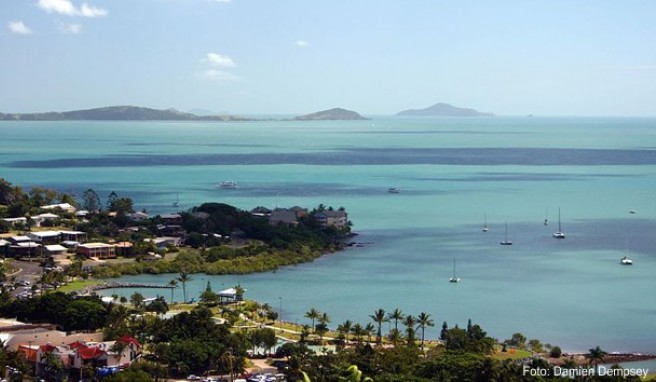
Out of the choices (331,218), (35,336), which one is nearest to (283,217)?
(331,218)

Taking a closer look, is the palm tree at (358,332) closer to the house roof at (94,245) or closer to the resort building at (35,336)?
the resort building at (35,336)

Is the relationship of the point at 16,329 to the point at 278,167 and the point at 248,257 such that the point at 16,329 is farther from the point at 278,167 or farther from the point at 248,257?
the point at 278,167

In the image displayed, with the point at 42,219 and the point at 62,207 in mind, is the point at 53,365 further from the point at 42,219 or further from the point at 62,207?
the point at 62,207

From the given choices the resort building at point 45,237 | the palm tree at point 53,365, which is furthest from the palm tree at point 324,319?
the resort building at point 45,237

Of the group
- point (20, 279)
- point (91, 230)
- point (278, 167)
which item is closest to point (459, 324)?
point (20, 279)

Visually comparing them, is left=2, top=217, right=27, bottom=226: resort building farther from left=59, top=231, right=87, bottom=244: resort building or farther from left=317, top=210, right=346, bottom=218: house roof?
left=317, top=210, right=346, bottom=218: house roof

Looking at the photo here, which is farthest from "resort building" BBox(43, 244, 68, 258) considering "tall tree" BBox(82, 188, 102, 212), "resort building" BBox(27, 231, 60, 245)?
"tall tree" BBox(82, 188, 102, 212)

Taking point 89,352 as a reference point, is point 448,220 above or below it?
below
